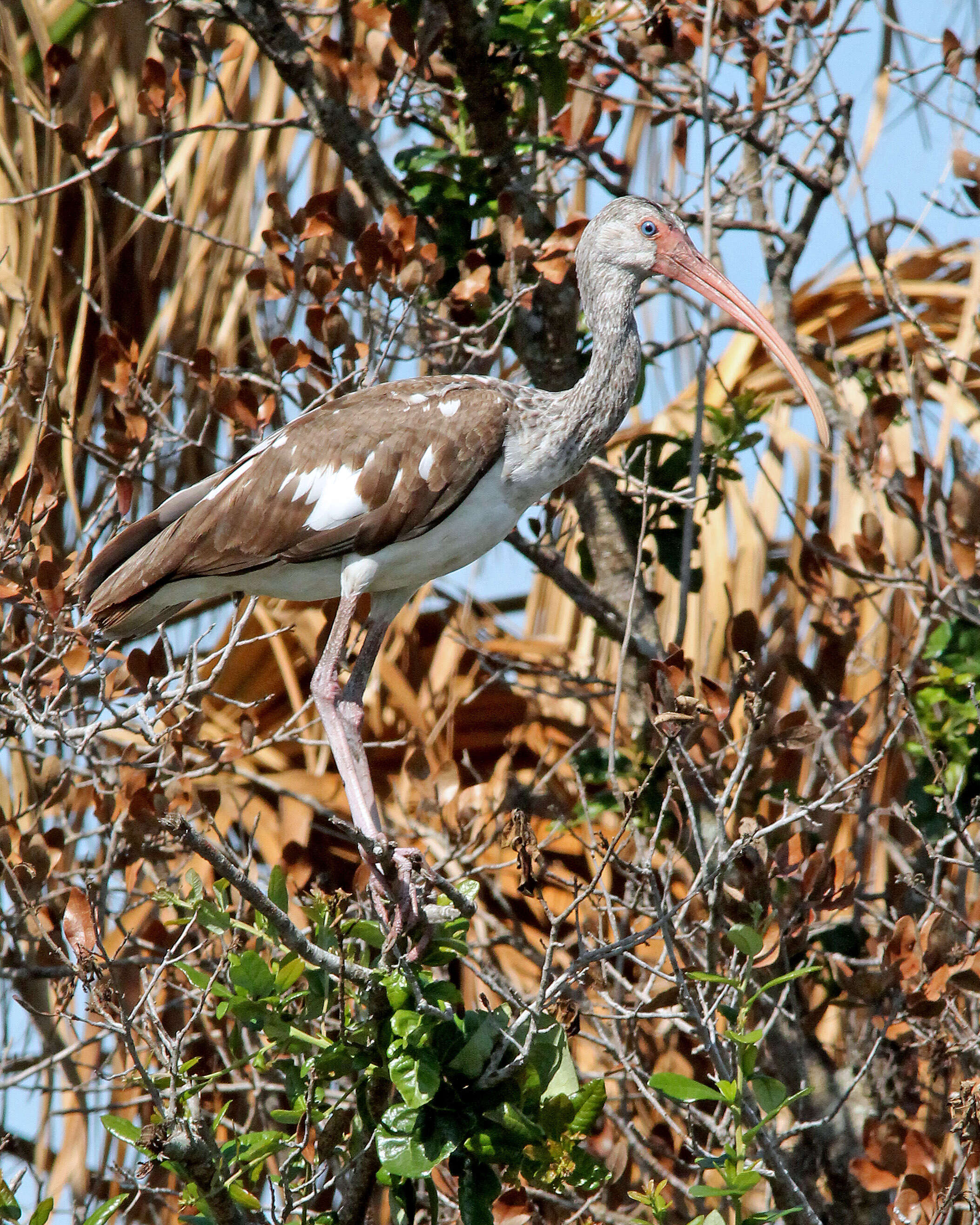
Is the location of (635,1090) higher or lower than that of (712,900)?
lower

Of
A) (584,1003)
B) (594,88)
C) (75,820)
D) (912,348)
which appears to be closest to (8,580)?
(75,820)

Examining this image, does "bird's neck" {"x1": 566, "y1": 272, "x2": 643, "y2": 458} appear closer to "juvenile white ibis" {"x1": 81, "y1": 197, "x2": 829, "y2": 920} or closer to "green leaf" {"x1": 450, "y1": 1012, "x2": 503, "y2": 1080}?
"juvenile white ibis" {"x1": 81, "y1": 197, "x2": 829, "y2": 920}

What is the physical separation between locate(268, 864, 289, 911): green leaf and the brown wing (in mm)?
1413

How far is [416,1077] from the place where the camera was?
3.49 metres

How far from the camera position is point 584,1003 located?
4777 mm

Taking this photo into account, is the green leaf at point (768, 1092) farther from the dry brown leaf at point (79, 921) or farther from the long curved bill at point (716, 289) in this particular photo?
the long curved bill at point (716, 289)

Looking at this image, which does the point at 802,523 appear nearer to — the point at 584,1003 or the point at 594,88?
Result: the point at 594,88

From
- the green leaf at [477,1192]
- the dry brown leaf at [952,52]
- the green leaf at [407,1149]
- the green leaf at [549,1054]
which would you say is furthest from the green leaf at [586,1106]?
the dry brown leaf at [952,52]

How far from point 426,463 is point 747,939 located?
6.09ft

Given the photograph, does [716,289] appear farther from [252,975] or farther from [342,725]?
[252,975]

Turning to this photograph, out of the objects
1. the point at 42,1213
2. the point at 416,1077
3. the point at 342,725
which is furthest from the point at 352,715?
the point at 42,1213

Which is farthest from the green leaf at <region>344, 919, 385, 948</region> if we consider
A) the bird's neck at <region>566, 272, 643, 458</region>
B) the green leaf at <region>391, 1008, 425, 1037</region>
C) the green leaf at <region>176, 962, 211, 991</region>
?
the bird's neck at <region>566, 272, 643, 458</region>

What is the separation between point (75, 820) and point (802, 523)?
339 centimetres

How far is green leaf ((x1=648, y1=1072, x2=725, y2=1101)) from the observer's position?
129 inches
